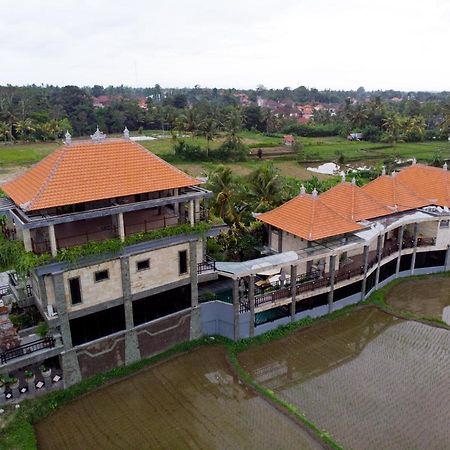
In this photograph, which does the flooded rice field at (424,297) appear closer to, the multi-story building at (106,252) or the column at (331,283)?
the column at (331,283)

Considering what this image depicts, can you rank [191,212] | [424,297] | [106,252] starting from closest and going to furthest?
[106,252]
[191,212]
[424,297]

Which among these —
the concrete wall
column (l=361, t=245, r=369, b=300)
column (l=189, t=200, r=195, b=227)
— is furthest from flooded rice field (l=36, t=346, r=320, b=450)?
column (l=361, t=245, r=369, b=300)

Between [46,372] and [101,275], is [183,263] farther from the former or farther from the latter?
[46,372]

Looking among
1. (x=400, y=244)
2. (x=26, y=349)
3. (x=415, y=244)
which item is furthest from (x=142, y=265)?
(x=415, y=244)

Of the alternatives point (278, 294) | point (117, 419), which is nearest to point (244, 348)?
point (278, 294)

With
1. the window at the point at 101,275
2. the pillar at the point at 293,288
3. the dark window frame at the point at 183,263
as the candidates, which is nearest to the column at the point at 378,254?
the pillar at the point at 293,288

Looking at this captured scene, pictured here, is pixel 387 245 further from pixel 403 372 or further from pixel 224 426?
pixel 224 426
